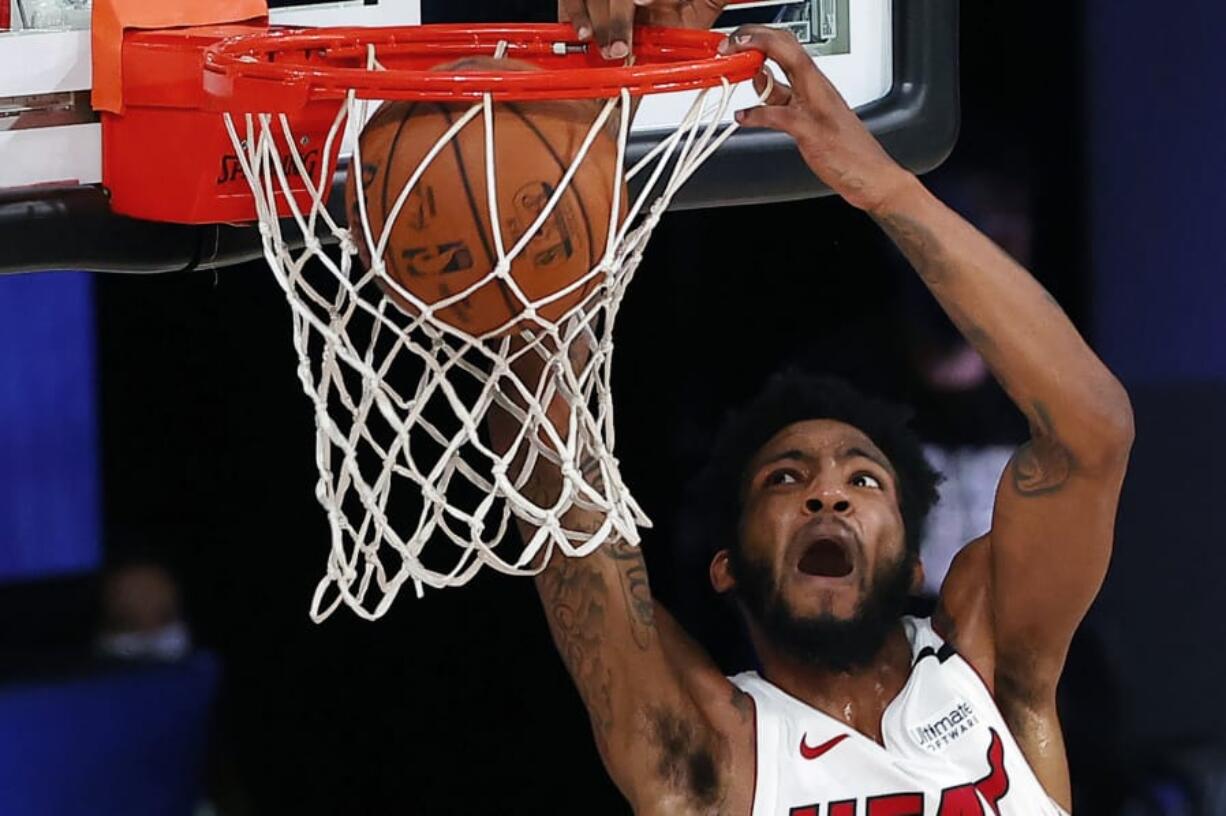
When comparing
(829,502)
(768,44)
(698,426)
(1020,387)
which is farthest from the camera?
(698,426)

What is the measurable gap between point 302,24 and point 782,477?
2.51 ft

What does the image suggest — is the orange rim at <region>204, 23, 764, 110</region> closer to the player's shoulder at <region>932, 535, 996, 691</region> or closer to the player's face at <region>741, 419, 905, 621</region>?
the player's face at <region>741, 419, 905, 621</region>

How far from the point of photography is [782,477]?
1.83 meters

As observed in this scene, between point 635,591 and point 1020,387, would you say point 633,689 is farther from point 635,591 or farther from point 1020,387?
point 1020,387

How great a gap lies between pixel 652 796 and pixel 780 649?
0.74 ft

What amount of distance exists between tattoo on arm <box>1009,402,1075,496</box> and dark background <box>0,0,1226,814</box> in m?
0.20

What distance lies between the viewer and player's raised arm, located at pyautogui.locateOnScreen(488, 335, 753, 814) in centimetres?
164

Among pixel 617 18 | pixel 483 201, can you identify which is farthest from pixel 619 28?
pixel 483 201

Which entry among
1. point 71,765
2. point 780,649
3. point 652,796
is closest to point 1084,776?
point 780,649

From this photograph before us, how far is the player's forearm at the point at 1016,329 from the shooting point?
1.47m

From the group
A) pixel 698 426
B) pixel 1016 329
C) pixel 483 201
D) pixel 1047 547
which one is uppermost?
pixel 483 201

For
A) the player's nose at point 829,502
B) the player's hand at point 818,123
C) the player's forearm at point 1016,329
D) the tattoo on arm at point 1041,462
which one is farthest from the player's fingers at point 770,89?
the player's nose at point 829,502

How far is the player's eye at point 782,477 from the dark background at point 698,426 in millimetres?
115

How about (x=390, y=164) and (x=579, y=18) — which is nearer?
(x=390, y=164)
